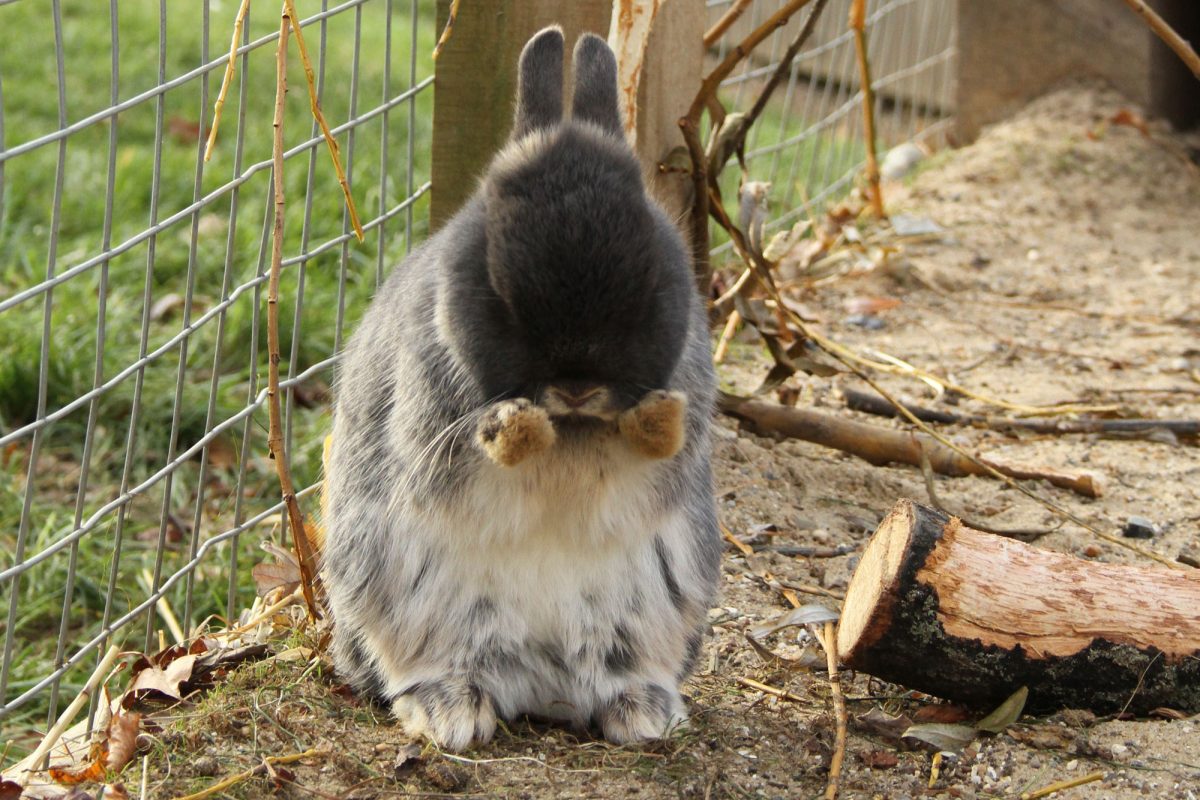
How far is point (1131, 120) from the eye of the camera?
19.9ft

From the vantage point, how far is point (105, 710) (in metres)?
2.74

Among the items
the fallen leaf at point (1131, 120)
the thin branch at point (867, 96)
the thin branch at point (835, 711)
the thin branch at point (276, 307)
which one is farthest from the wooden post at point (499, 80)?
the fallen leaf at point (1131, 120)

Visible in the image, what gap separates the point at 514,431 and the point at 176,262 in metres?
3.38

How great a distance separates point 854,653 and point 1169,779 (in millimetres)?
544

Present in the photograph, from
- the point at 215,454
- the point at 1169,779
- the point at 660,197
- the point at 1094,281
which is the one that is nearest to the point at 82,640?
the point at 215,454

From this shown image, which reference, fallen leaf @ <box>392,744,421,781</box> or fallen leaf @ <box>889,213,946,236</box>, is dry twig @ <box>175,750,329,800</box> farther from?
fallen leaf @ <box>889,213,946,236</box>

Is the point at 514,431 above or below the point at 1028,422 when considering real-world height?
above

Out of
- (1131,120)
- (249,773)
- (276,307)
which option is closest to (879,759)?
(249,773)

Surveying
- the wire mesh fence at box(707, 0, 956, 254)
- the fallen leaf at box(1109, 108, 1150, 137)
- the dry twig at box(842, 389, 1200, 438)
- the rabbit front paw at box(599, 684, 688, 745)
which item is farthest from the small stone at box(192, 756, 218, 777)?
the fallen leaf at box(1109, 108, 1150, 137)

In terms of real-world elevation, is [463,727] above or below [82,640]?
above

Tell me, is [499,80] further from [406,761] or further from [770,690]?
[406,761]

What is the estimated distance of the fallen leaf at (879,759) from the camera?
2.39 meters

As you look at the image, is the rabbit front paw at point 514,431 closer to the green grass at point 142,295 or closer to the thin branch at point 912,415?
the green grass at point 142,295

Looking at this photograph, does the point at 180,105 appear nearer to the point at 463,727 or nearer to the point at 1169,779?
the point at 463,727
